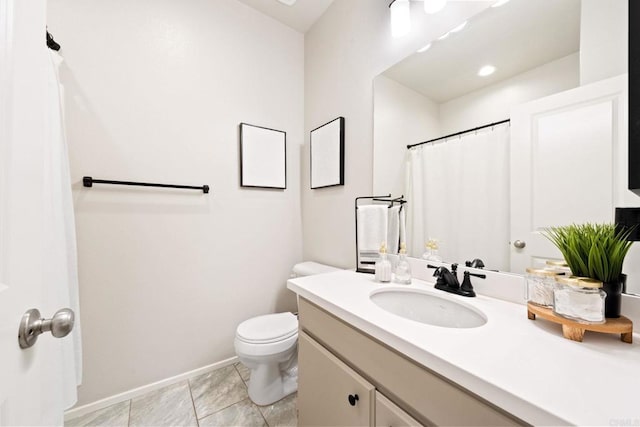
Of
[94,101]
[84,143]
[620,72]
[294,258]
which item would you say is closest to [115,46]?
[94,101]

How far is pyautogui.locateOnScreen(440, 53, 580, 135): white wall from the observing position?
2.56ft

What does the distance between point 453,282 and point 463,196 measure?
1.23 feet

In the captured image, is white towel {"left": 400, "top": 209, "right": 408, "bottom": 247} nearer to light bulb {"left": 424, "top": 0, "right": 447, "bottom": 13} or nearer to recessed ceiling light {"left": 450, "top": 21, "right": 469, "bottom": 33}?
recessed ceiling light {"left": 450, "top": 21, "right": 469, "bottom": 33}

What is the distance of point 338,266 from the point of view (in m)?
1.70

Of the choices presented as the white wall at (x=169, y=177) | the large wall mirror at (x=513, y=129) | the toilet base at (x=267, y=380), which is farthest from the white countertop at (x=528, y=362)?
the white wall at (x=169, y=177)

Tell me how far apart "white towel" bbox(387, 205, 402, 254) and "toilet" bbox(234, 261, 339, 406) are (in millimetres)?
751

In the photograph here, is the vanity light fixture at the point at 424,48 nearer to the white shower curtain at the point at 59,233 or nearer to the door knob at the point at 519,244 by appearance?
the door knob at the point at 519,244

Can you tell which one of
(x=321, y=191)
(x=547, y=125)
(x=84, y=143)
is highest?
(x=84, y=143)

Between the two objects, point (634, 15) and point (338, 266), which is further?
point (338, 266)

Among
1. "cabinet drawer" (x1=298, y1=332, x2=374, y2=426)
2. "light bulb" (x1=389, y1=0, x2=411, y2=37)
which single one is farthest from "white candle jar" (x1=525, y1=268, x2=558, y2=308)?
"light bulb" (x1=389, y1=0, x2=411, y2=37)

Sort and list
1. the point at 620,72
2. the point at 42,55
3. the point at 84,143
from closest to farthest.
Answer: the point at 42,55, the point at 620,72, the point at 84,143

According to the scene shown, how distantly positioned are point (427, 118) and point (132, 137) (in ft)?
Result: 5.46

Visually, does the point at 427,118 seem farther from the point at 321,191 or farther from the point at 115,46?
the point at 115,46

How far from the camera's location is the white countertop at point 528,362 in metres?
0.39
